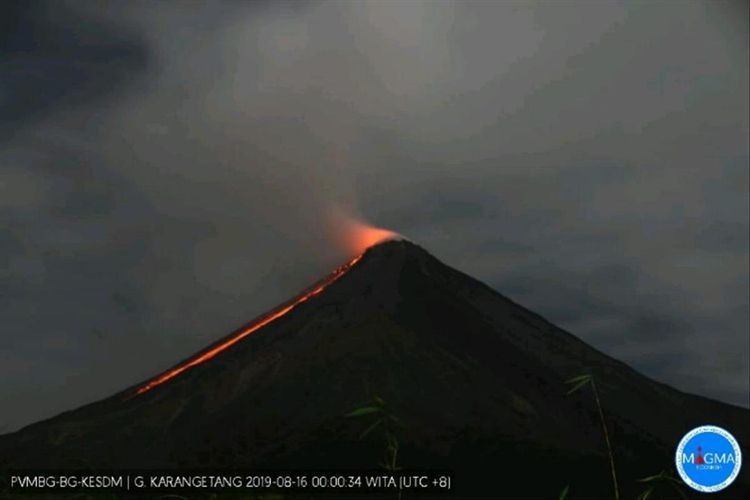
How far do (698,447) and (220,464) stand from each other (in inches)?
5770

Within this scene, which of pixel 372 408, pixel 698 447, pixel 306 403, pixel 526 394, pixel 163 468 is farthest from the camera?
pixel 526 394

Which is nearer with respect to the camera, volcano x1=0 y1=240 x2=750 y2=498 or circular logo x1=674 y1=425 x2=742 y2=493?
circular logo x1=674 y1=425 x2=742 y2=493

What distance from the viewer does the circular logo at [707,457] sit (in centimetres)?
1762

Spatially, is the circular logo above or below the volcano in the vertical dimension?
below

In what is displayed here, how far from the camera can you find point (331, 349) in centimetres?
19438

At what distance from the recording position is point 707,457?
21.3 metres

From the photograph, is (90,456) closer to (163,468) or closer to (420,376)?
(163,468)

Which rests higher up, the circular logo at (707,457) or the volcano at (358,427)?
the volcano at (358,427)

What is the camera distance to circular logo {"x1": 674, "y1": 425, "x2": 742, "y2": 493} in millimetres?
17625

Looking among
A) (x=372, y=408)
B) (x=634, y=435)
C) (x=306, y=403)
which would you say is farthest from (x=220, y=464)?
(x=372, y=408)

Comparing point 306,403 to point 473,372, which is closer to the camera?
point 306,403

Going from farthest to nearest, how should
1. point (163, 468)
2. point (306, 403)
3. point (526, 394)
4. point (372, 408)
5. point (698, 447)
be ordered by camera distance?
point (526, 394) < point (306, 403) < point (163, 468) < point (698, 447) < point (372, 408)

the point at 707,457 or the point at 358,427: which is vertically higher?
the point at 358,427

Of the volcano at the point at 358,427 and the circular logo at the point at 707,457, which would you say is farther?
the volcano at the point at 358,427
